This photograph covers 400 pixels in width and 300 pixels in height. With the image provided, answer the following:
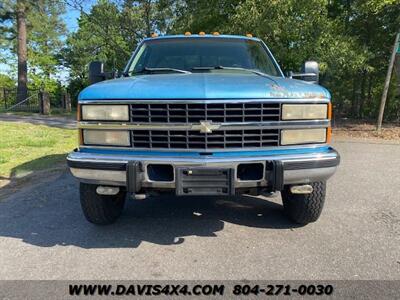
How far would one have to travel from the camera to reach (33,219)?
4.57 m

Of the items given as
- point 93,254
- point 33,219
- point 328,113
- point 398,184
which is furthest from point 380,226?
point 33,219

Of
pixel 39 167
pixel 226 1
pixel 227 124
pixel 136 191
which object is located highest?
pixel 226 1

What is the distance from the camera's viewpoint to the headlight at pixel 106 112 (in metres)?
3.51

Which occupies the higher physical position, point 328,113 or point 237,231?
point 328,113

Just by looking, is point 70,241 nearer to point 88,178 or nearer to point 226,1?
point 88,178

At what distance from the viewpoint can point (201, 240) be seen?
3.96 m

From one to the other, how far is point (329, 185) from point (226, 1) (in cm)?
763

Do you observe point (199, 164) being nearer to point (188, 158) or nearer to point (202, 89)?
point (188, 158)

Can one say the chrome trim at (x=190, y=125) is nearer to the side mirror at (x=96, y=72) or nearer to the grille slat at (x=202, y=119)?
→ the grille slat at (x=202, y=119)

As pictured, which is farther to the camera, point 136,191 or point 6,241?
point 6,241

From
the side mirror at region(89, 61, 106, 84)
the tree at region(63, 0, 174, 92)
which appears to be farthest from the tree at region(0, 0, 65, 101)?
the side mirror at region(89, 61, 106, 84)

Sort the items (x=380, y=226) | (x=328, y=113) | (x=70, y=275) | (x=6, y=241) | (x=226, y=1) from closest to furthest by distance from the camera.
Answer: (x=70, y=275) < (x=328, y=113) < (x=6, y=241) < (x=380, y=226) < (x=226, y=1)

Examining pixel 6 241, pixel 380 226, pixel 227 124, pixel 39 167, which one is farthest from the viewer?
pixel 39 167

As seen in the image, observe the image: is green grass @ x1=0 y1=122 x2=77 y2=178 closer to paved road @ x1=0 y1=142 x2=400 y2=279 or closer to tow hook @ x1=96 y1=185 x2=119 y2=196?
paved road @ x1=0 y1=142 x2=400 y2=279
